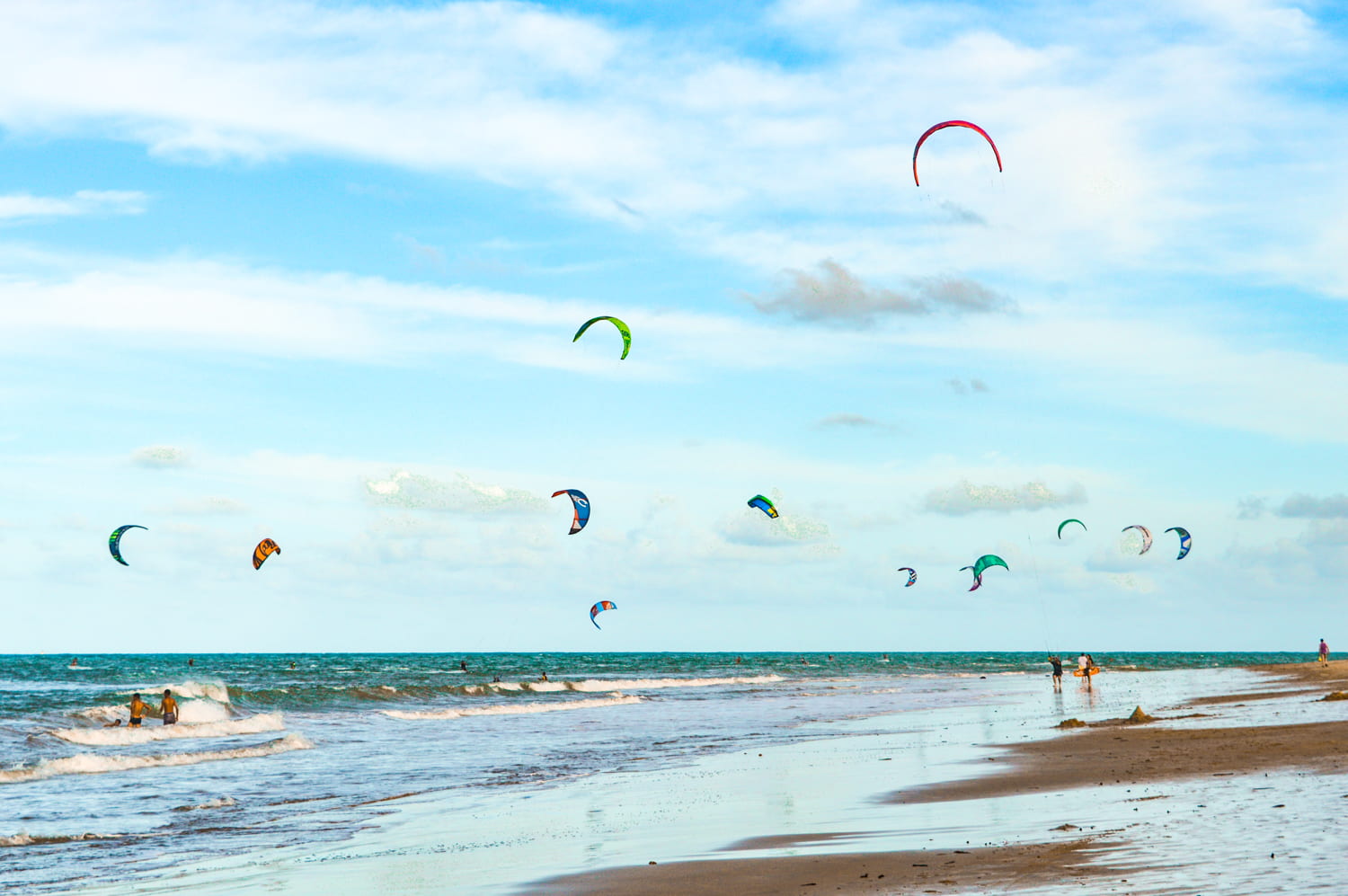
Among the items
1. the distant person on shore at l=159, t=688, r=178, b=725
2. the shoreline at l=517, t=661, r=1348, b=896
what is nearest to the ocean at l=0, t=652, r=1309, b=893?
the distant person on shore at l=159, t=688, r=178, b=725

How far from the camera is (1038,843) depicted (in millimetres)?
10625

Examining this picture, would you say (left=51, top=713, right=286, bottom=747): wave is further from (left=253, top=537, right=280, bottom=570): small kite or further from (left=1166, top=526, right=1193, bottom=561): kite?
(left=1166, top=526, right=1193, bottom=561): kite

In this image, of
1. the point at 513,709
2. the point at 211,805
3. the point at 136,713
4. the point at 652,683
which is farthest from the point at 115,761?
the point at 652,683

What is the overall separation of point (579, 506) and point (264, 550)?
14.5 meters

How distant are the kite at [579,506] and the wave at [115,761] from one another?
34.4ft

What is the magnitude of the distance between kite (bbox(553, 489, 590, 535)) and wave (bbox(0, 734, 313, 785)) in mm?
10480

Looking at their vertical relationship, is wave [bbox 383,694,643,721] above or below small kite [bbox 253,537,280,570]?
below

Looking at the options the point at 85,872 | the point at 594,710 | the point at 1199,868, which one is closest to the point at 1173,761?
the point at 1199,868

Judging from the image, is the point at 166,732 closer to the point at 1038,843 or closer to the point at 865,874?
the point at 865,874

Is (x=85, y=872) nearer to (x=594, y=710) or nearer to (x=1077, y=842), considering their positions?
(x=1077, y=842)

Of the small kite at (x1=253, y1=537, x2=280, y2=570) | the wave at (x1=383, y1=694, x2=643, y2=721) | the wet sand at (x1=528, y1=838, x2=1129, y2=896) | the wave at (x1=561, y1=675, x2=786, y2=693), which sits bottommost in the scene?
the wave at (x1=561, y1=675, x2=786, y2=693)

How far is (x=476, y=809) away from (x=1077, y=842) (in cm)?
950

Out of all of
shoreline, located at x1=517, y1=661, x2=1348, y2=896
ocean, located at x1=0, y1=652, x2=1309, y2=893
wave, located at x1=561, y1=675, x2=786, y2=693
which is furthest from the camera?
wave, located at x1=561, y1=675, x2=786, y2=693

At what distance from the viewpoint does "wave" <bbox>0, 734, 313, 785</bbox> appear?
23641mm
